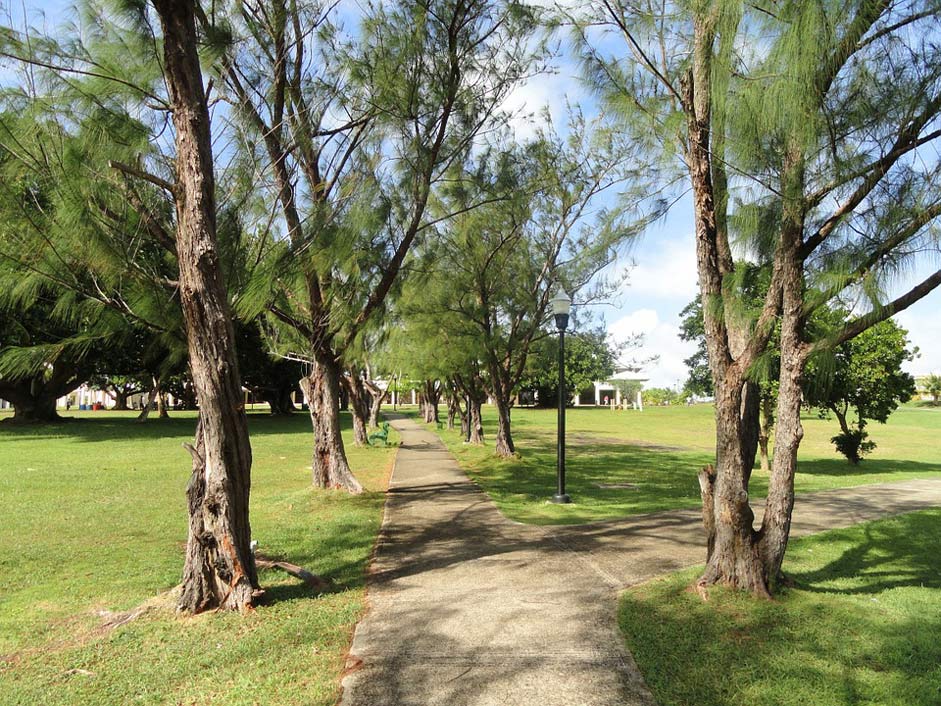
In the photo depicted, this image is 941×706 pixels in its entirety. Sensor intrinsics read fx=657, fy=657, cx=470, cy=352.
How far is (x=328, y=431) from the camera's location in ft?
33.5

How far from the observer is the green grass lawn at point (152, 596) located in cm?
354

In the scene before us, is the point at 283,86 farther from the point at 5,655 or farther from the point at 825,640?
the point at 825,640

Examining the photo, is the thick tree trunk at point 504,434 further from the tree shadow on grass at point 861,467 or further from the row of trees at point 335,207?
the row of trees at point 335,207

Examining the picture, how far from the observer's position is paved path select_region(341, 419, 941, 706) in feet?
11.3

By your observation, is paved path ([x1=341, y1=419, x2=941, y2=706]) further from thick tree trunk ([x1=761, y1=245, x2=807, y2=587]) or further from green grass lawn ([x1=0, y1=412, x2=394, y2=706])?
thick tree trunk ([x1=761, y1=245, x2=807, y2=587])

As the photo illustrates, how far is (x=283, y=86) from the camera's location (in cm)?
791

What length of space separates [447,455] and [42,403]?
20063 mm

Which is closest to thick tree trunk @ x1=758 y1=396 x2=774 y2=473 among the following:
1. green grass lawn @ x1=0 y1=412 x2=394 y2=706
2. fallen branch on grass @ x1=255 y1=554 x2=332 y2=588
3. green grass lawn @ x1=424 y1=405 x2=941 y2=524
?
green grass lawn @ x1=424 y1=405 x2=941 y2=524

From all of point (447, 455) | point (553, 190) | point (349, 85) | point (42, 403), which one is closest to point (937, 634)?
point (349, 85)

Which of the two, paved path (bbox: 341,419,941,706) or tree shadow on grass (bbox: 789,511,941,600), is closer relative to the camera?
paved path (bbox: 341,419,941,706)

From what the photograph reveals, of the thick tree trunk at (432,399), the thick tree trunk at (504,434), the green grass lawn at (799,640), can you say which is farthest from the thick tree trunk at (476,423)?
the green grass lawn at (799,640)

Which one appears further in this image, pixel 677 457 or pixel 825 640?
pixel 677 457

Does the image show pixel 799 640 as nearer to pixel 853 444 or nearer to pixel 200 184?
pixel 200 184

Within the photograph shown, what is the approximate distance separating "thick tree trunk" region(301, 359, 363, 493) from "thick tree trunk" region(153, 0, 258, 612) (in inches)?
210
